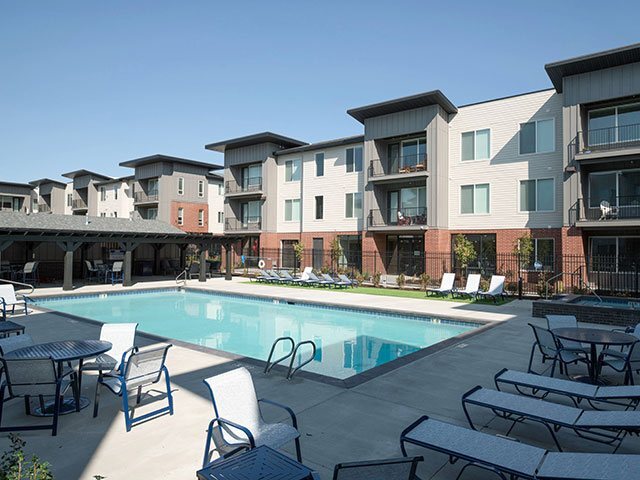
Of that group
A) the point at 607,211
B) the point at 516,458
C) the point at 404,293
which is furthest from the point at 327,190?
the point at 516,458

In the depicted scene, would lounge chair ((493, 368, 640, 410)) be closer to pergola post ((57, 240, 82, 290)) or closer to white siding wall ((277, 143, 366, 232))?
pergola post ((57, 240, 82, 290))

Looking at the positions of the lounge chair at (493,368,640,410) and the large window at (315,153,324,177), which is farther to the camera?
the large window at (315,153,324,177)

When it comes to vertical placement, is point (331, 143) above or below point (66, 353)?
above

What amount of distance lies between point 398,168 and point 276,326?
15.5 m

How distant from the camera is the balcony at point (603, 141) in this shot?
18688 mm

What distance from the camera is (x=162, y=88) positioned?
19969mm

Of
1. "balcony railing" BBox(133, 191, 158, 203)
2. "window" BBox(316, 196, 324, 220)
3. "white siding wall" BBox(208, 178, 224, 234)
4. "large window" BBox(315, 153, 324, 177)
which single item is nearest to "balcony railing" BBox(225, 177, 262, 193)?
"large window" BBox(315, 153, 324, 177)

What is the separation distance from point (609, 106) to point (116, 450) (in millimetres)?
23030

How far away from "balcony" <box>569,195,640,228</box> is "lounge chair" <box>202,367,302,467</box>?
62.5ft

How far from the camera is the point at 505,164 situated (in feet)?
73.4

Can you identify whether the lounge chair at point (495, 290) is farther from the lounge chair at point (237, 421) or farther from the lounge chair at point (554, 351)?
the lounge chair at point (237, 421)

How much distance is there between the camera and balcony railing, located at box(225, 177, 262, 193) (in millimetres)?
33347

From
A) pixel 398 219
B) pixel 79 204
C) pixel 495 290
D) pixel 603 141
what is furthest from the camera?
pixel 79 204

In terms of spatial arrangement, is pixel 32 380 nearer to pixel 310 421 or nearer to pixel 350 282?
pixel 310 421
